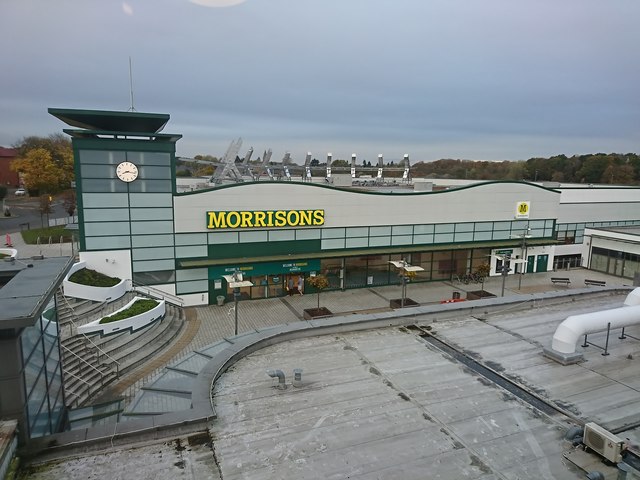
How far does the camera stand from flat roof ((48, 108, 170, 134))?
25.0 metres

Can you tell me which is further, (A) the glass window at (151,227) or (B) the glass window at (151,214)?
(A) the glass window at (151,227)

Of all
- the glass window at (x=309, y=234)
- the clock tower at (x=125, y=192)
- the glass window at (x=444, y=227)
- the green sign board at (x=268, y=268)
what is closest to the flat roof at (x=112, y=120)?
the clock tower at (x=125, y=192)

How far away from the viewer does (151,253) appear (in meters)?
27.8

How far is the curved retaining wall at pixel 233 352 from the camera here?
8.47m

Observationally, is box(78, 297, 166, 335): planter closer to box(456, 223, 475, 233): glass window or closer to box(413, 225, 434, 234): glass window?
box(413, 225, 434, 234): glass window

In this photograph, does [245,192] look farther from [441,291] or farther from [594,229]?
[594,229]

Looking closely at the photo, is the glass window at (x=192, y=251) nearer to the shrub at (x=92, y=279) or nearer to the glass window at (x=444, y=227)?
the shrub at (x=92, y=279)

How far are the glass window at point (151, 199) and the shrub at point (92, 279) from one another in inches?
176

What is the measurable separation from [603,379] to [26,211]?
69142 millimetres

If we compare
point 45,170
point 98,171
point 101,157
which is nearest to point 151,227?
point 98,171

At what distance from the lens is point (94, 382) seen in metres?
17.8

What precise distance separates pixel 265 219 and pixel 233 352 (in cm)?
1721

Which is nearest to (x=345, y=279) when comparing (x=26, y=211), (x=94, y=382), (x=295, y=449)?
(x=94, y=382)

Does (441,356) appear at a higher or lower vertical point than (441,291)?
higher
